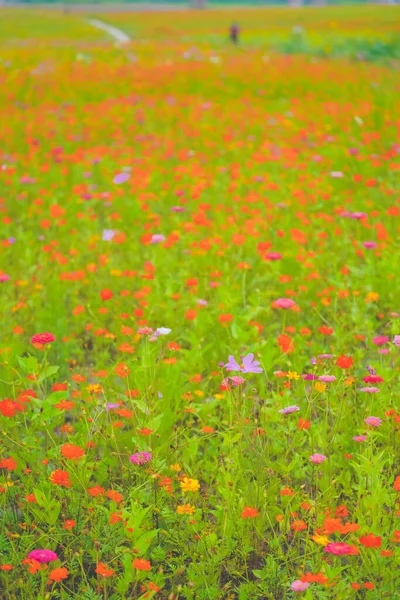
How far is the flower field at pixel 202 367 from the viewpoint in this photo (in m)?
2.23

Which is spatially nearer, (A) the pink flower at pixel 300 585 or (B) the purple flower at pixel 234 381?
(A) the pink flower at pixel 300 585

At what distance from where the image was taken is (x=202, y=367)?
10.8 ft

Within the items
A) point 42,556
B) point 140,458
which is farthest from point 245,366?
point 42,556

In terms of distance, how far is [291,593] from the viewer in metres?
2.15

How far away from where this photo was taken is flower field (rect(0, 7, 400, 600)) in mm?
2232

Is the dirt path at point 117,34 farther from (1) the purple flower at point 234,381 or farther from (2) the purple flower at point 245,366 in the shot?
(1) the purple flower at point 234,381

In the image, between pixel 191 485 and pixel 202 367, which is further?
pixel 202 367

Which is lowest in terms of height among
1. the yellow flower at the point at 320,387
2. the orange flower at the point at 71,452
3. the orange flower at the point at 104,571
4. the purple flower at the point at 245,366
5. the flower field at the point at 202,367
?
the flower field at the point at 202,367

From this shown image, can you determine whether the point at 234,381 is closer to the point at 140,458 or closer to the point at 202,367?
the point at 140,458

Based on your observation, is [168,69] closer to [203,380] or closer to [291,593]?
[203,380]

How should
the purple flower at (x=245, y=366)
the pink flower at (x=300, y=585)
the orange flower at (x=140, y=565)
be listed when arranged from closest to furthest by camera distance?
the pink flower at (x=300, y=585) → the orange flower at (x=140, y=565) → the purple flower at (x=245, y=366)

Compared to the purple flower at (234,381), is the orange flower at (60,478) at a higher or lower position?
lower

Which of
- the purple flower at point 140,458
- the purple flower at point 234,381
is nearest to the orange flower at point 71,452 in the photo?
the purple flower at point 140,458

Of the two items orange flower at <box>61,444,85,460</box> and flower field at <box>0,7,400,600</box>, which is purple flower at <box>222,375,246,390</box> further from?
orange flower at <box>61,444,85,460</box>
